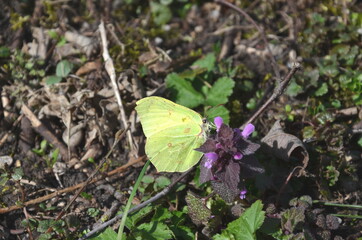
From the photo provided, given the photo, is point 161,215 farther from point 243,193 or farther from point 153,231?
point 243,193

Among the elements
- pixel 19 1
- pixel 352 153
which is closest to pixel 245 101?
pixel 352 153

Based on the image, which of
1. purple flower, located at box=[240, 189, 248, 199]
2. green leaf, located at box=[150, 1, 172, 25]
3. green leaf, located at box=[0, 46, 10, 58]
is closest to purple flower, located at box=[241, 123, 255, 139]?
purple flower, located at box=[240, 189, 248, 199]

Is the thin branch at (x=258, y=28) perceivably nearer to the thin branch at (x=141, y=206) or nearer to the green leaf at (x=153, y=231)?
the thin branch at (x=141, y=206)

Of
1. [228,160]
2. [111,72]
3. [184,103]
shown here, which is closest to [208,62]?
[184,103]

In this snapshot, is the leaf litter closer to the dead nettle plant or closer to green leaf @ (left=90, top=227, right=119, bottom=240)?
the dead nettle plant

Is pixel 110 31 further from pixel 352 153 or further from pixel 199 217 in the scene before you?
pixel 352 153
